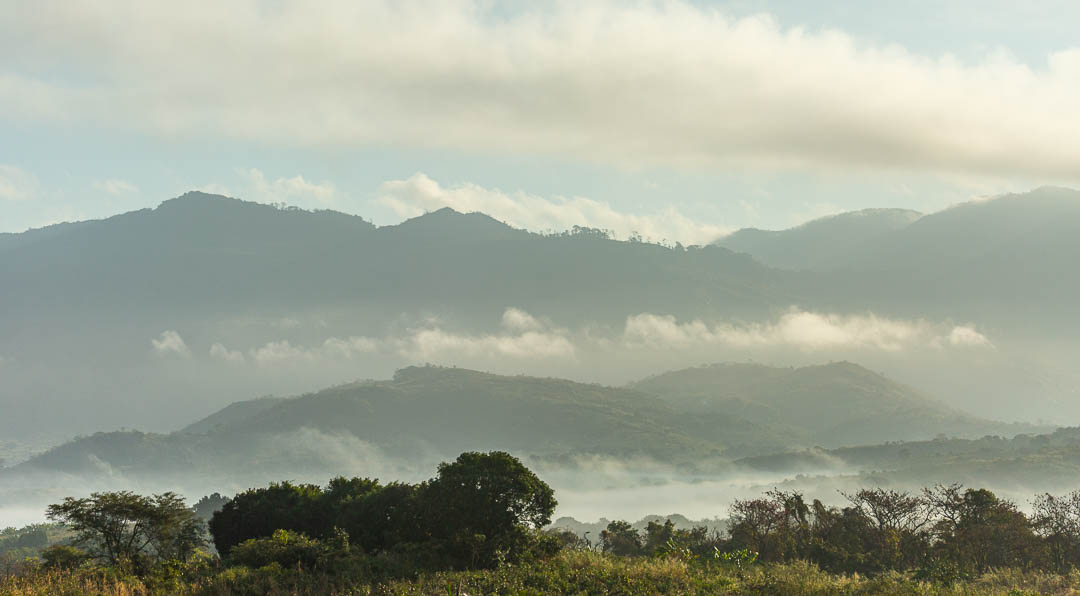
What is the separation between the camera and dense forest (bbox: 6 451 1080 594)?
1599 inches

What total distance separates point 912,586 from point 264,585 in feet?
109

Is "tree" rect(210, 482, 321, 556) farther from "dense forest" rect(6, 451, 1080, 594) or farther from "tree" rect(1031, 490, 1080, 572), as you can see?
"tree" rect(1031, 490, 1080, 572)

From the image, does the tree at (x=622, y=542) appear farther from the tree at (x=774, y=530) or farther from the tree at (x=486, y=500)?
the tree at (x=486, y=500)

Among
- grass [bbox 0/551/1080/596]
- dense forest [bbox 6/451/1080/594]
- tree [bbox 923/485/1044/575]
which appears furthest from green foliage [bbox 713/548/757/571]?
tree [bbox 923/485/1044/575]

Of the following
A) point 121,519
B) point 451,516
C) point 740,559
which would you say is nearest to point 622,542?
point 740,559

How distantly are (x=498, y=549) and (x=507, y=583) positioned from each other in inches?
364

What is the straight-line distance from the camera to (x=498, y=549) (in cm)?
4938

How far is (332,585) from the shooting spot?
39.4 m

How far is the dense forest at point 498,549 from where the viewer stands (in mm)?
40625

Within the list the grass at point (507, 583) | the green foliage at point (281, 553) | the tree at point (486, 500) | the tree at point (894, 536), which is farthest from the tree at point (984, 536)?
the green foliage at point (281, 553)

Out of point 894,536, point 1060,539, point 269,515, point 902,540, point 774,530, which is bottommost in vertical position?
point 1060,539

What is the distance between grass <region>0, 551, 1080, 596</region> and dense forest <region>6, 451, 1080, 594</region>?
131 mm

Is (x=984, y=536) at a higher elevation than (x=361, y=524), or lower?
lower

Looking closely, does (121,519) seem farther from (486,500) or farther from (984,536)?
(984,536)
